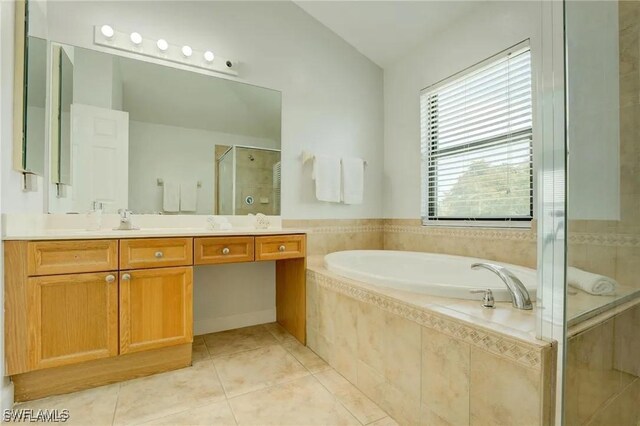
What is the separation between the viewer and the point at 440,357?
1104 mm

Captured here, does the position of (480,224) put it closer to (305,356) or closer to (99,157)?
(305,356)

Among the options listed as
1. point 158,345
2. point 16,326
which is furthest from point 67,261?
point 158,345

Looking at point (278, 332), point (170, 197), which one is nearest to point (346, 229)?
point (278, 332)

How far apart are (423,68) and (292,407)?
2.72m

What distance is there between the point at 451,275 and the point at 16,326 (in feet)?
8.20

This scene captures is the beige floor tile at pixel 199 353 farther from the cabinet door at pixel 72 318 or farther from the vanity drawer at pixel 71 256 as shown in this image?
the vanity drawer at pixel 71 256

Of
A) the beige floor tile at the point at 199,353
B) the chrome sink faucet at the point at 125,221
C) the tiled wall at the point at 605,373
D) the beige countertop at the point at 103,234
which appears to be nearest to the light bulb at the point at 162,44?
the chrome sink faucet at the point at 125,221

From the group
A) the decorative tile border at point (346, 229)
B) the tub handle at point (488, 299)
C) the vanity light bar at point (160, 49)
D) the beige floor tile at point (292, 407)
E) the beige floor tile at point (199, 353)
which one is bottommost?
the beige floor tile at point (199, 353)

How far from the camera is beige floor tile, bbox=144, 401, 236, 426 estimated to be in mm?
1271

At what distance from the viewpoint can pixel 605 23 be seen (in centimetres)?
113

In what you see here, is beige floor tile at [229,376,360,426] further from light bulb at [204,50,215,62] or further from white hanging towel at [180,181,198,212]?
light bulb at [204,50,215,62]

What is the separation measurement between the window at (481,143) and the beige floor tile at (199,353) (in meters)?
1.99

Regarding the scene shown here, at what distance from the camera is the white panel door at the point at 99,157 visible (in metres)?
1.86

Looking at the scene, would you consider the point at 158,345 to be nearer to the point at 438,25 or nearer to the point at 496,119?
the point at 496,119
